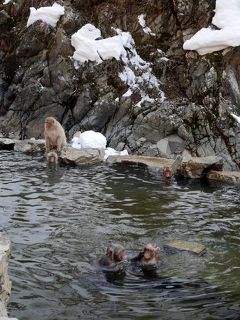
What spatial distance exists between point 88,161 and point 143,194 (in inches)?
170

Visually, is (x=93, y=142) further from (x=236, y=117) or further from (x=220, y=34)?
(x=220, y=34)

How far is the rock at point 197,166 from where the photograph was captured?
15.7m

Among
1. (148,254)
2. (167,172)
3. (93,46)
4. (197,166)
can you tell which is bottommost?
(148,254)

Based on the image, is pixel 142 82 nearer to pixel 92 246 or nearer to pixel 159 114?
pixel 159 114

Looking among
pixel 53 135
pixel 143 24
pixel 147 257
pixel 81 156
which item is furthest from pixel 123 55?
pixel 147 257

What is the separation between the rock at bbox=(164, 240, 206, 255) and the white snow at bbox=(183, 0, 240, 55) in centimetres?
1254

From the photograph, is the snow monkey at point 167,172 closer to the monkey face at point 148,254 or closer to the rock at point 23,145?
the rock at point 23,145

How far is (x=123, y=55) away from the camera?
68.7 feet

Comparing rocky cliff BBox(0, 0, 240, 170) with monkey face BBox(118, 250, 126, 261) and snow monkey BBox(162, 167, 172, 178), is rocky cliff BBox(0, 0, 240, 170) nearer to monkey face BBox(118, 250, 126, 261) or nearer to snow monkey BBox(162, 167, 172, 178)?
snow monkey BBox(162, 167, 172, 178)

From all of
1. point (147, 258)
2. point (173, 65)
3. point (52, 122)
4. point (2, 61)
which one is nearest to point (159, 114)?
point (173, 65)

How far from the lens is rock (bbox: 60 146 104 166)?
17.0 metres

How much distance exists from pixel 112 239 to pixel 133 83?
39.5 feet

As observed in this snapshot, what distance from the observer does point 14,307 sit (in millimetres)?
6305

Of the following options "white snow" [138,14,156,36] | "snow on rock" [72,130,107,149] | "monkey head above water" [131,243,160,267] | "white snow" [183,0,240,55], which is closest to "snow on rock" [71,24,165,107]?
"white snow" [138,14,156,36]
